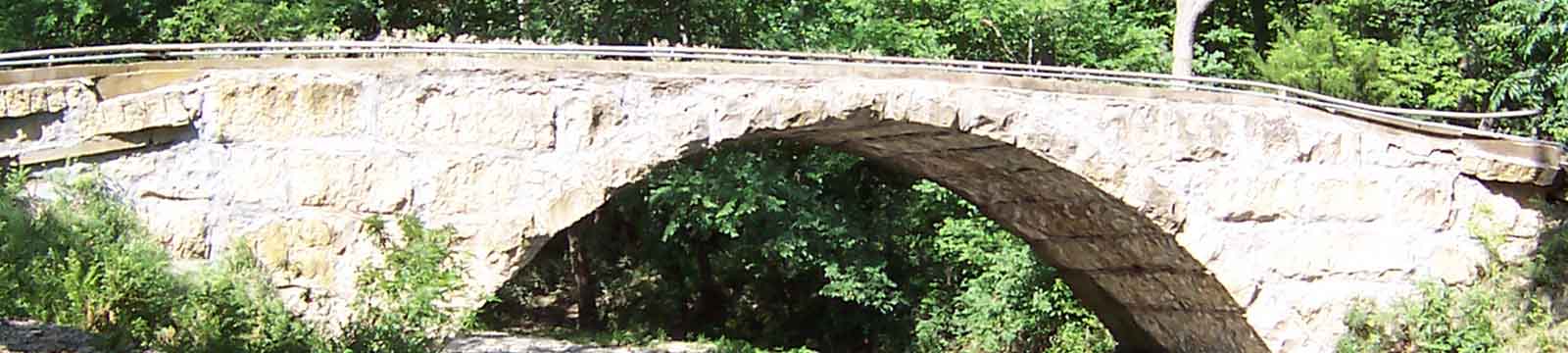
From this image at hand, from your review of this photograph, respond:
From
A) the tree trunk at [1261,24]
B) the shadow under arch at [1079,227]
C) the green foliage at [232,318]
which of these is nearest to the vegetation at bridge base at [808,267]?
the shadow under arch at [1079,227]

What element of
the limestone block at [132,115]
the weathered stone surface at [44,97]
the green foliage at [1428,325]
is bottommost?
the green foliage at [1428,325]

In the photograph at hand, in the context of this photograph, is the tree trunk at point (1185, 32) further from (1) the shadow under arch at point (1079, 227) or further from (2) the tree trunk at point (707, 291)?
(2) the tree trunk at point (707, 291)

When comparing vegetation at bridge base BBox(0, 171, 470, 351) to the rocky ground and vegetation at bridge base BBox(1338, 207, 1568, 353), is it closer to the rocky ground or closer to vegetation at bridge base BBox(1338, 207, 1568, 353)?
the rocky ground

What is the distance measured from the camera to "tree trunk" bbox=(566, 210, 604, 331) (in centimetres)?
2250

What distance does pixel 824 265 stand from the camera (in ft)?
66.8

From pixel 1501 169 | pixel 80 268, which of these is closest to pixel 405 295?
pixel 80 268

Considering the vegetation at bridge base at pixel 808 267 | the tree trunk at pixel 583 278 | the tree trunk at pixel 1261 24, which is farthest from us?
the tree trunk at pixel 1261 24

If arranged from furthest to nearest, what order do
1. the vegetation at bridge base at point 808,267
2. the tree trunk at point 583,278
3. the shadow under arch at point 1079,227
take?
the tree trunk at point 583,278
the vegetation at bridge base at point 808,267
the shadow under arch at point 1079,227

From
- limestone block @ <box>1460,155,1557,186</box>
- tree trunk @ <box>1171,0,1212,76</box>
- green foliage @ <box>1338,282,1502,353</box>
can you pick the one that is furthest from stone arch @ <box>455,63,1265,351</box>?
tree trunk @ <box>1171,0,1212,76</box>

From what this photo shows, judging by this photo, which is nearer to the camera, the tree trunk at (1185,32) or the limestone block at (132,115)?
the limestone block at (132,115)

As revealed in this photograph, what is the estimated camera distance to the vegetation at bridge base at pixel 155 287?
10836 millimetres

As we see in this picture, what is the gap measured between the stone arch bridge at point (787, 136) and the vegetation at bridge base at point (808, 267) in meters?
3.90

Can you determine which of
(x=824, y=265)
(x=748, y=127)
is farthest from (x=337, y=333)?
(x=824, y=265)

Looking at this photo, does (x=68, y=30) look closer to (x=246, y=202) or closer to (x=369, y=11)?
(x=369, y=11)
